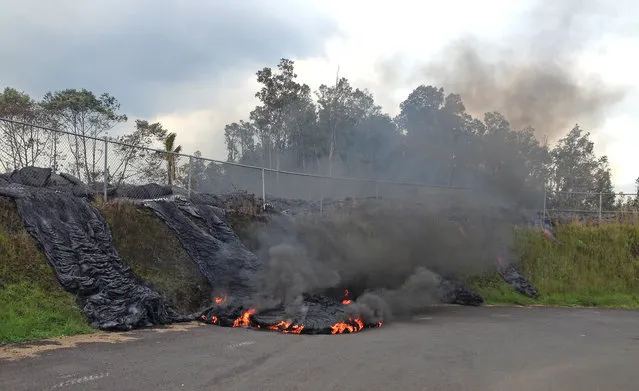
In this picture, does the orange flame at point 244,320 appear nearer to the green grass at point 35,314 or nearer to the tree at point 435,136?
the green grass at point 35,314

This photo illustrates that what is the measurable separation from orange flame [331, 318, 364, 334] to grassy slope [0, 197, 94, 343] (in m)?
4.42

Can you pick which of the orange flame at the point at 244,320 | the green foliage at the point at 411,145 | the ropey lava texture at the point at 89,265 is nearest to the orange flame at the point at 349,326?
the orange flame at the point at 244,320

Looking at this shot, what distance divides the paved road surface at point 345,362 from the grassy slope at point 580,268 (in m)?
7.11

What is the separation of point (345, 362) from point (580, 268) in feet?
49.6

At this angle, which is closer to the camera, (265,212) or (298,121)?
(265,212)

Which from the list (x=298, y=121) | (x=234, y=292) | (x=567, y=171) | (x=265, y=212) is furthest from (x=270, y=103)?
(x=234, y=292)

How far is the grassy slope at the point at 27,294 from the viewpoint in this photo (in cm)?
807

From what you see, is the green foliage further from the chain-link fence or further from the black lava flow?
the black lava flow

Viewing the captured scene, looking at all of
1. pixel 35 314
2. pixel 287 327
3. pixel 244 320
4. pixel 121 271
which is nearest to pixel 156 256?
pixel 121 271

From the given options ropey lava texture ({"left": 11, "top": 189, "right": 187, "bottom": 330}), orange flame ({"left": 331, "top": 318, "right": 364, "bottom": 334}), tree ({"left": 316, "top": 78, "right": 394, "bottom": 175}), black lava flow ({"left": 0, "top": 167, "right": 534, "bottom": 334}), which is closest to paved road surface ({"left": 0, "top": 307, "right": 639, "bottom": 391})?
orange flame ({"left": 331, "top": 318, "right": 364, "bottom": 334})

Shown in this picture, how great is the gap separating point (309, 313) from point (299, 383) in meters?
4.21

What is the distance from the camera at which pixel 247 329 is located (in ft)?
32.4

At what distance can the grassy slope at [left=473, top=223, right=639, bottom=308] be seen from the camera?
17.4 meters

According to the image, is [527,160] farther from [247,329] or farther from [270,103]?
[270,103]
